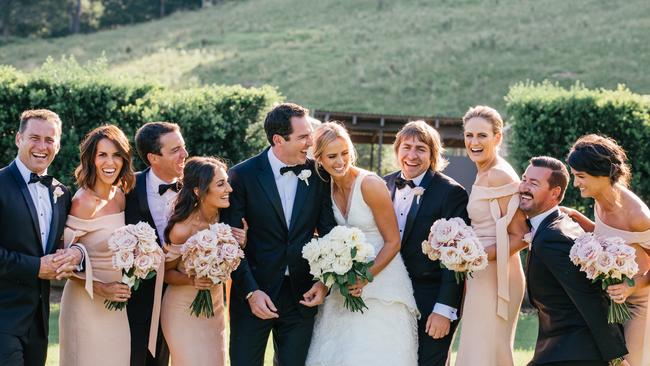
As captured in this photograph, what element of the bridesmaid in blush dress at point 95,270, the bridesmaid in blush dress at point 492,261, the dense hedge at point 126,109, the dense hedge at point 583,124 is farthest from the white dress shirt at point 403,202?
the dense hedge at point 583,124

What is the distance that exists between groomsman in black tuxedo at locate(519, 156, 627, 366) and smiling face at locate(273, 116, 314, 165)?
2.01 meters

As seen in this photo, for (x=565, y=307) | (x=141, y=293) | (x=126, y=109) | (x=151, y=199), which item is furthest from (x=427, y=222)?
(x=126, y=109)

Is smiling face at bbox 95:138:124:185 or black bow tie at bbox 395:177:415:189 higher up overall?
smiling face at bbox 95:138:124:185

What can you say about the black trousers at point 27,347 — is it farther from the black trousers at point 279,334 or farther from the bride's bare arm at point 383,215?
the bride's bare arm at point 383,215

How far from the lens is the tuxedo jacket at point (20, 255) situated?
629cm

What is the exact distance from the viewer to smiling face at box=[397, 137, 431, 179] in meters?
7.18

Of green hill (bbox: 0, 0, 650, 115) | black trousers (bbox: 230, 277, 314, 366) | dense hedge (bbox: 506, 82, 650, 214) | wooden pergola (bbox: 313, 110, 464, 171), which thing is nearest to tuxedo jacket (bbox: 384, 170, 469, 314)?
black trousers (bbox: 230, 277, 314, 366)

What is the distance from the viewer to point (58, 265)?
6.34 meters

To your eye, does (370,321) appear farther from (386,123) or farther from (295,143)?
(386,123)

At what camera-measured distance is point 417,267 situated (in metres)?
7.12

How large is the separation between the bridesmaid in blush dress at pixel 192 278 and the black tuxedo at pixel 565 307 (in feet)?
7.88

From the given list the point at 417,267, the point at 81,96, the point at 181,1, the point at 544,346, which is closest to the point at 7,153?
the point at 81,96

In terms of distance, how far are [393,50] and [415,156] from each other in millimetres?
34904

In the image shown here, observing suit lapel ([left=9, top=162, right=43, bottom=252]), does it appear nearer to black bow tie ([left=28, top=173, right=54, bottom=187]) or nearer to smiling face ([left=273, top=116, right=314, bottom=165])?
black bow tie ([left=28, top=173, right=54, bottom=187])
